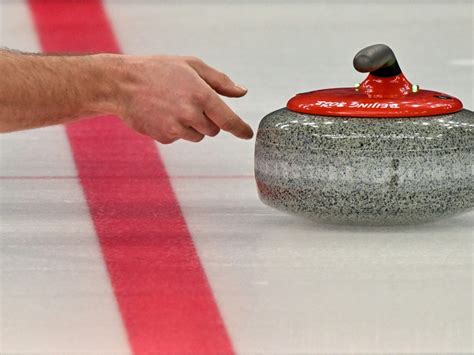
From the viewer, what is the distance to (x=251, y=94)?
11.1ft

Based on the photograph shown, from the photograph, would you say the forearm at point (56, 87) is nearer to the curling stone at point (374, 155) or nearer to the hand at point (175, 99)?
the hand at point (175, 99)

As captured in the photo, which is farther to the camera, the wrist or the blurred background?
the wrist

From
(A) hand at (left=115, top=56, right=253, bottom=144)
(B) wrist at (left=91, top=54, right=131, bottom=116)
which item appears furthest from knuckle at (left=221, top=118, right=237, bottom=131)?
(B) wrist at (left=91, top=54, right=131, bottom=116)

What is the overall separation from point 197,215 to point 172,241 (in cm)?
17

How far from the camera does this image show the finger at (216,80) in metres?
2.17

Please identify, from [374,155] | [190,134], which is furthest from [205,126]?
[374,155]

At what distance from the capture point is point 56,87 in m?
2.17

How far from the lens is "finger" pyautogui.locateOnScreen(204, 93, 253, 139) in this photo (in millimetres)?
2115

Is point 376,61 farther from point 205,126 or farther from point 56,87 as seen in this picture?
point 56,87

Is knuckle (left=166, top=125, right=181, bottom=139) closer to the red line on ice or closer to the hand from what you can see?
the hand

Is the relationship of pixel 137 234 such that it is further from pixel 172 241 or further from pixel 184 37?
pixel 184 37

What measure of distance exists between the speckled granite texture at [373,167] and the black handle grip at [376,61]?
0.26ft

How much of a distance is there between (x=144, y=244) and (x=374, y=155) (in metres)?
0.36

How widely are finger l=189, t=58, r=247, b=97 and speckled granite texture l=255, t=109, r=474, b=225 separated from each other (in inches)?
3.2
